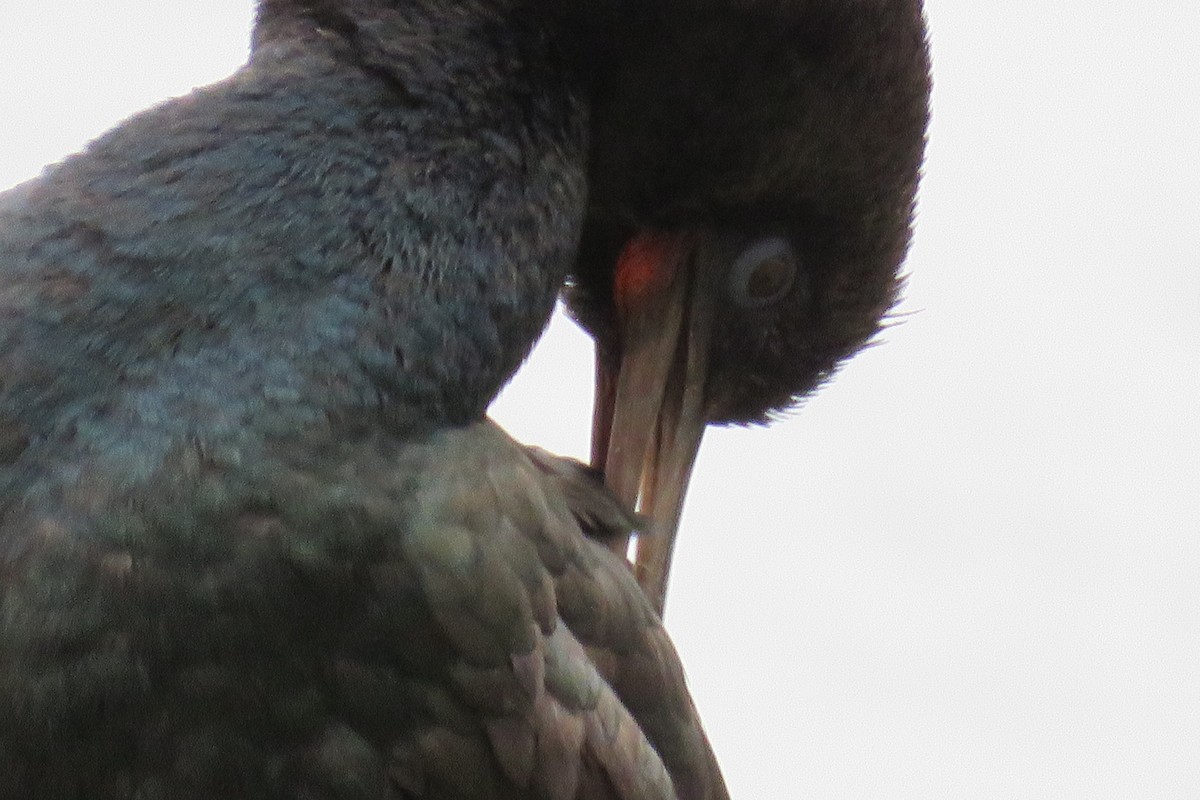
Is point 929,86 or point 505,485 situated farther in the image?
point 929,86

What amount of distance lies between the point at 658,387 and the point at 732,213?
0.66 ft

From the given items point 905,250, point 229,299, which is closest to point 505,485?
Result: point 229,299

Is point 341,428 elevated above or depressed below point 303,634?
above

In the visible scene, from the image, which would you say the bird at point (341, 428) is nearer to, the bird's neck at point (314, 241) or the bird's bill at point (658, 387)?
the bird's neck at point (314, 241)

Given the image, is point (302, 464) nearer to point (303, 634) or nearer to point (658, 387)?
point (303, 634)

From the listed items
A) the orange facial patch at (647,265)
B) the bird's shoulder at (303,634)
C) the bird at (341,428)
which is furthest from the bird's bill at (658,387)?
the bird's shoulder at (303,634)

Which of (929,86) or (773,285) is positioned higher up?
(929,86)

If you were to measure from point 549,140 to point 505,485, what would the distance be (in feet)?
1.17

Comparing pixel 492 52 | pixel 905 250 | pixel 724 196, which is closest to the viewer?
pixel 492 52

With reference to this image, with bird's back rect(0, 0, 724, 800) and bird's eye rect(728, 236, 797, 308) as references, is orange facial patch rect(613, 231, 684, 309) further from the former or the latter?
bird's back rect(0, 0, 724, 800)

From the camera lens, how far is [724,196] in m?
1.85

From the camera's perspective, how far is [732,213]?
187cm

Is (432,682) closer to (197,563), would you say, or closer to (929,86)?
(197,563)

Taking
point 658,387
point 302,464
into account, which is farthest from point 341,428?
point 658,387
